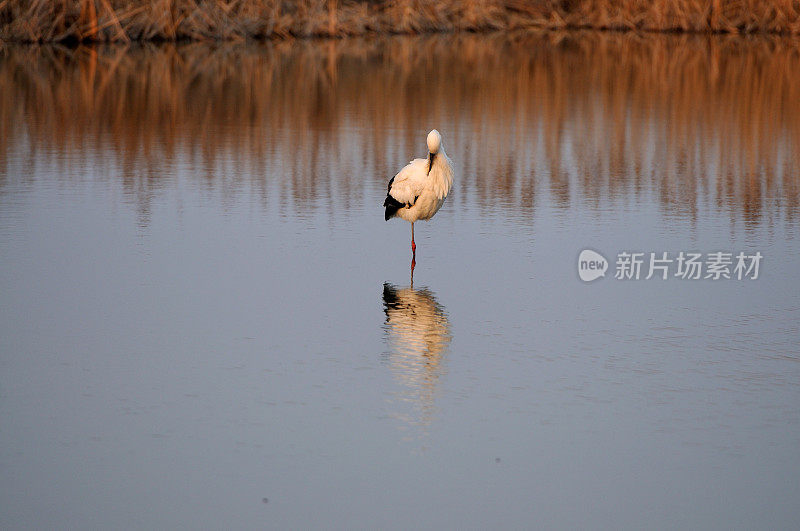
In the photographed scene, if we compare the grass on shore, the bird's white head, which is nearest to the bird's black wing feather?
the bird's white head

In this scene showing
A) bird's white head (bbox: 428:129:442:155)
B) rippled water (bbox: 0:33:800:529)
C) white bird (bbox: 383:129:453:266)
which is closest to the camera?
rippled water (bbox: 0:33:800:529)

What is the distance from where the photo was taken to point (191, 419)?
5469mm

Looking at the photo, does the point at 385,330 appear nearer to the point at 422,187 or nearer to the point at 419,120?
the point at 422,187

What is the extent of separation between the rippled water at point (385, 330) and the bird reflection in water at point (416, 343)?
2 centimetres

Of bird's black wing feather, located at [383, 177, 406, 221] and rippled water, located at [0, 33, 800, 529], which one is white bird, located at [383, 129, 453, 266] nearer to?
bird's black wing feather, located at [383, 177, 406, 221]

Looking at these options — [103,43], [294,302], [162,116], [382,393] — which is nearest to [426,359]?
[382,393]

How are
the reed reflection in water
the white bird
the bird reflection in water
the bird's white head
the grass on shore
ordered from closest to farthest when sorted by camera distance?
the bird reflection in water → the bird's white head → the white bird → the reed reflection in water → the grass on shore

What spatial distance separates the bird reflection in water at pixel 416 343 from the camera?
5789mm

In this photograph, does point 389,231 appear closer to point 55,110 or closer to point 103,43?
point 55,110

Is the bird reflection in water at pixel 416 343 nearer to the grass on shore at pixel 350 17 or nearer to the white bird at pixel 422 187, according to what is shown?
the white bird at pixel 422 187

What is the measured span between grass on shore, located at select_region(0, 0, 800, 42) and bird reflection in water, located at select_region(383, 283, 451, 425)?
1918 centimetres

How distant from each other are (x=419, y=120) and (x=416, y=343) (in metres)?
9.22

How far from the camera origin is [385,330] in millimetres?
6910

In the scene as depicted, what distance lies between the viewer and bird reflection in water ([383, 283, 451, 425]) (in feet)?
19.0
